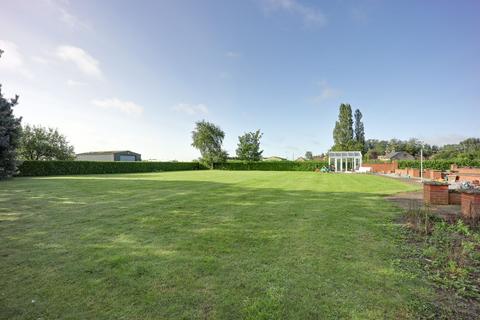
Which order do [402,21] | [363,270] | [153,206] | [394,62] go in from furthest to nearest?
[394,62] → [402,21] → [153,206] → [363,270]

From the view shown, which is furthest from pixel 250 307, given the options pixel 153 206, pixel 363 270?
pixel 153 206

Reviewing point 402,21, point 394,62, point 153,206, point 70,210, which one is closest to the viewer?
point 70,210

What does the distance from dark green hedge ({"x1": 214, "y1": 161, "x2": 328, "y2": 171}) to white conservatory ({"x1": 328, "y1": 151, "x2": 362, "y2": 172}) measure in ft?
8.45

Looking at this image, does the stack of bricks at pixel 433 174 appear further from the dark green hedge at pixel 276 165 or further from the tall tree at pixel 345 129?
the tall tree at pixel 345 129

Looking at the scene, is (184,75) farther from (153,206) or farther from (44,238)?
(44,238)

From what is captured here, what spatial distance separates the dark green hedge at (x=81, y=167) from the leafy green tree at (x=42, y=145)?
7720mm

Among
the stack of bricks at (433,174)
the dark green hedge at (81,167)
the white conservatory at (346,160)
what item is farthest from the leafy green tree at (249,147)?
the stack of bricks at (433,174)

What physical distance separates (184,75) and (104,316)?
862 inches

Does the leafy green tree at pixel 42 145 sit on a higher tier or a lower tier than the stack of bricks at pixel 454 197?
higher

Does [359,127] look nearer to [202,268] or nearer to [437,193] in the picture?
[437,193]

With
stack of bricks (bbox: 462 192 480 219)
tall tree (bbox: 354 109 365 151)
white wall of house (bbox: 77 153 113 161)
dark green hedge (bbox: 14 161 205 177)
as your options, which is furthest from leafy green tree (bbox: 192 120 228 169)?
stack of bricks (bbox: 462 192 480 219)

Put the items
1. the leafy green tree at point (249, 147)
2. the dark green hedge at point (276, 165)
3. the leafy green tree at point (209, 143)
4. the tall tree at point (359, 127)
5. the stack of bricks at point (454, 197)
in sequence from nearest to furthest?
the stack of bricks at point (454, 197)
the dark green hedge at point (276, 165)
the leafy green tree at point (209, 143)
the leafy green tree at point (249, 147)
the tall tree at point (359, 127)

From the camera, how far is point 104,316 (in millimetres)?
2109

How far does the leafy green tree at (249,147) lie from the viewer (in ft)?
155
